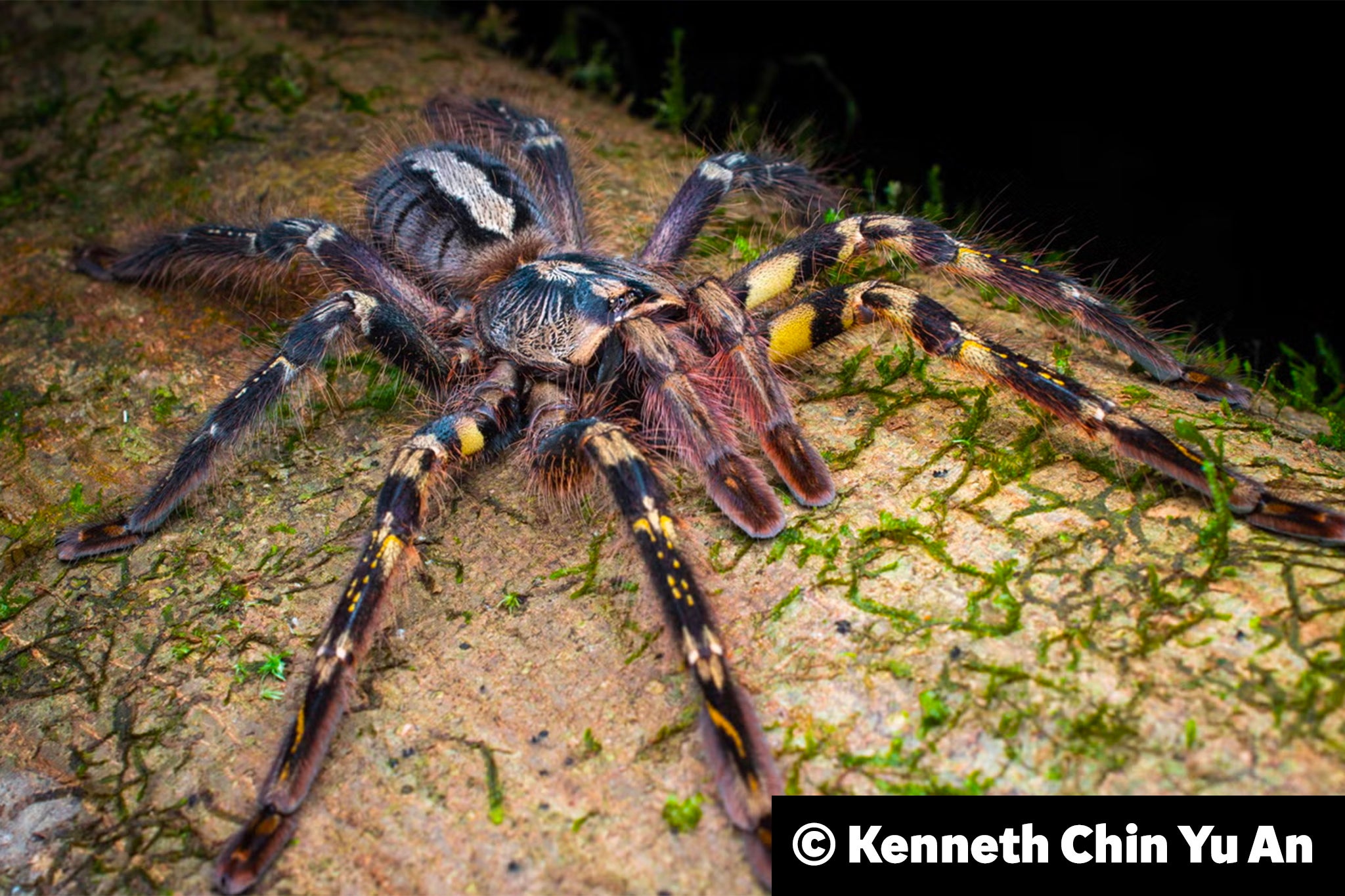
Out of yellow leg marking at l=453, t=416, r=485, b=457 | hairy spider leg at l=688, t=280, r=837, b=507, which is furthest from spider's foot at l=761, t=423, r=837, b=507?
yellow leg marking at l=453, t=416, r=485, b=457

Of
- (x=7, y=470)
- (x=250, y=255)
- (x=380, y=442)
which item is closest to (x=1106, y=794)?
(x=380, y=442)

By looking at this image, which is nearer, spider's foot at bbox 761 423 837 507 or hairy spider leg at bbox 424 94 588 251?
spider's foot at bbox 761 423 837 507

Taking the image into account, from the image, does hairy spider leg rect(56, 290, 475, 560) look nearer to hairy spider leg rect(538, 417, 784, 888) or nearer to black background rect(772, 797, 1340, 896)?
hairy spider leg rect(538, 417, 784, 888)

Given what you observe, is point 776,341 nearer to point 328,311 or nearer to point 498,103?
point 328,311

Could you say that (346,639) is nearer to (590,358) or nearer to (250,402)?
(250,402)

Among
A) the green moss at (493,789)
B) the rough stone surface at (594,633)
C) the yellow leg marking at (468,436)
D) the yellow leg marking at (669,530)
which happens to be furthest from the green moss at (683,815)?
the yellow leg marking at (468,436)

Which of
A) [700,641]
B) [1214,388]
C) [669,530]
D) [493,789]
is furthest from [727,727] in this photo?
[1214,388]
